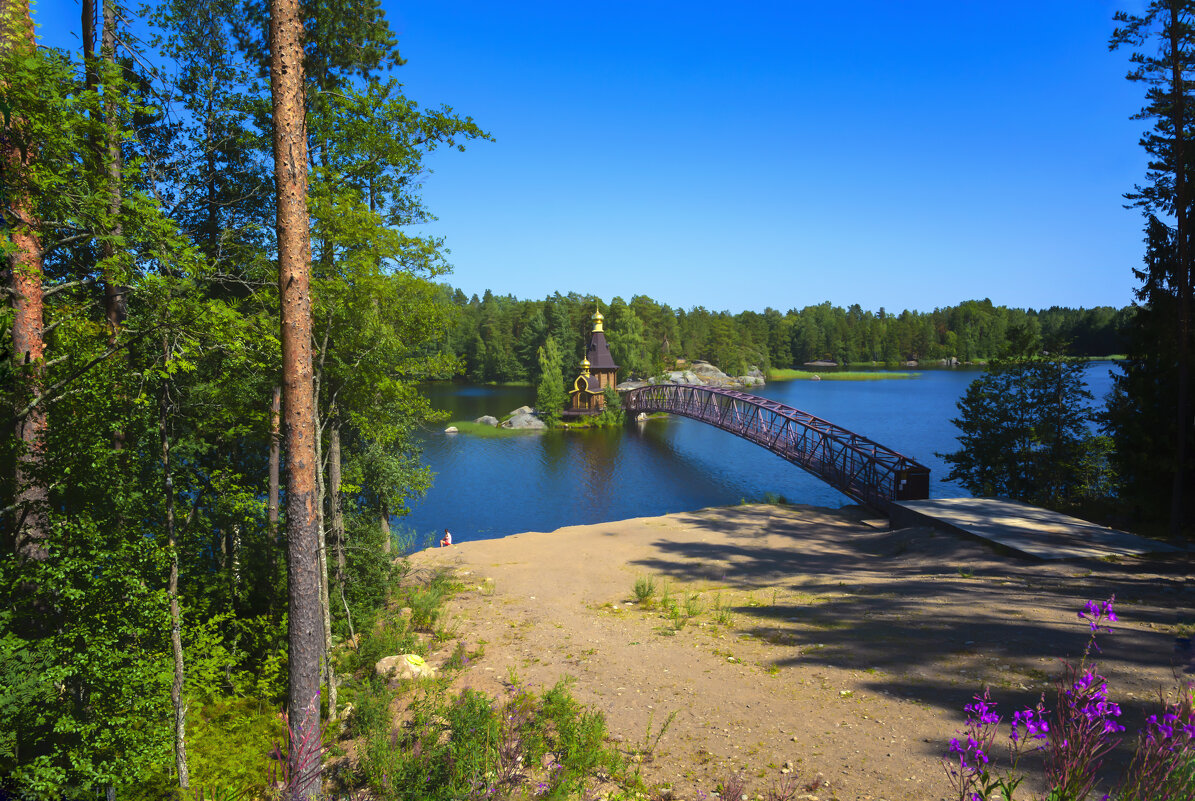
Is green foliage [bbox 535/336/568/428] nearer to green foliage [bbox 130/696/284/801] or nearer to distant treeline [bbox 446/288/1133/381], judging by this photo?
distant treeline [bbox 446/288/1133/381]

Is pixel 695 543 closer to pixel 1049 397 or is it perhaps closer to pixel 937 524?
pixel 937 524

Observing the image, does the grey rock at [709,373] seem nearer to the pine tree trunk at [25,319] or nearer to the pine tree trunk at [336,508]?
the pine tree trunk at [336,508]

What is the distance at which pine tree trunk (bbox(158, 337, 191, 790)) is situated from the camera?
6.09 meters

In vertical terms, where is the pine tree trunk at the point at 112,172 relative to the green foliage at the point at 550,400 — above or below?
above

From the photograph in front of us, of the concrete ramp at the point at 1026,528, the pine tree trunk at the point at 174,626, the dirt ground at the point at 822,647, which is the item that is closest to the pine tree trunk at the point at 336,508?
the dirt ground at the point at 822,647

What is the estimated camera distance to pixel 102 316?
9094 millimetres

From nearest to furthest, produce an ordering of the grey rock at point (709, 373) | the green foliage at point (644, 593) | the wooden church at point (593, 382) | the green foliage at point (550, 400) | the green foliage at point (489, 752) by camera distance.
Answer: the green foliage at point (489, 752), the green foliage at point (644, 593), the green foliage at point (550, 400), the wooden church at point (593, 382), the grey rock at point (709, 373)

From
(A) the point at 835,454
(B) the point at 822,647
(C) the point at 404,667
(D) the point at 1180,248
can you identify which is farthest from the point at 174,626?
(A) the point at 835,454

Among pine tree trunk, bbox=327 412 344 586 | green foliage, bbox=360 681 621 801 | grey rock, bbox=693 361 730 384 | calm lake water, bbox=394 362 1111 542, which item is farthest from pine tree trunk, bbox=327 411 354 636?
grey rock, bbox=693 361 730 384

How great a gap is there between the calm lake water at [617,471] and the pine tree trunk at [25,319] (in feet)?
25.4

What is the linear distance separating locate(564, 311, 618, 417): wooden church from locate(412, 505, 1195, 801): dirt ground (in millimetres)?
35723

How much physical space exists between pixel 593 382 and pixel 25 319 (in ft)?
147

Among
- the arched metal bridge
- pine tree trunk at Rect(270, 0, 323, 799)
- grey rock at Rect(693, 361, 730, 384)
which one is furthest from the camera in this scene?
grey rock at Rect(693, 361, 730, 384)

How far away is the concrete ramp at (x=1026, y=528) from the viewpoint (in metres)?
11.3
